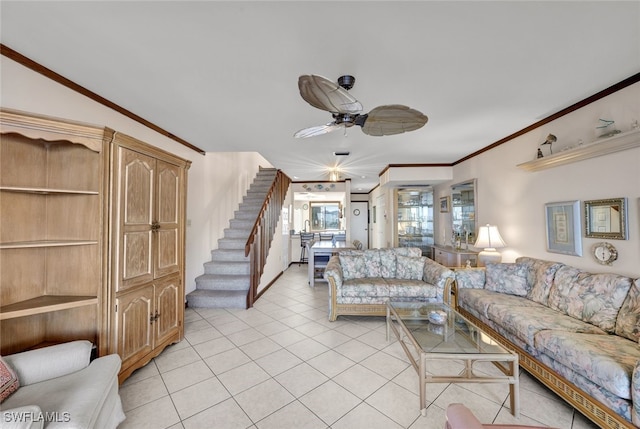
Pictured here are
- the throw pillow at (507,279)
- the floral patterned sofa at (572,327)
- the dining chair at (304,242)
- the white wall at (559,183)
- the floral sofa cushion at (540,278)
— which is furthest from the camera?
the dining chair at (304,242)

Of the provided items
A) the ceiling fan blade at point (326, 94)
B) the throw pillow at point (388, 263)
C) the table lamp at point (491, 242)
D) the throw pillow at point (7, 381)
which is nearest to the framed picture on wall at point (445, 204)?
the table lamp at point (491, 242)

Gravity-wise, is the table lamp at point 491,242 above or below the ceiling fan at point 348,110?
below

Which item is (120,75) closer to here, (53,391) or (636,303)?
(53,391)

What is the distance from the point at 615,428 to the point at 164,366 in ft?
10.7

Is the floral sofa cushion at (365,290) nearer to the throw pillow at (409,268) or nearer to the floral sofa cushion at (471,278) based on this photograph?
the throw pillow at (409,268)

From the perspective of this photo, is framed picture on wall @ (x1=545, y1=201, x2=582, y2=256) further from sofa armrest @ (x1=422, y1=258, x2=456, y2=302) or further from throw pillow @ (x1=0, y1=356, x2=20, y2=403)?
throw pillow @ (x1=0, y1=356, x2=20, y2=403)

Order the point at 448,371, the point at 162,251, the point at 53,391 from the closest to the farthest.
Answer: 1. the point at 53,391
2. the point at 448,371
3. the point at 162,251

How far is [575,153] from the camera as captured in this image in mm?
2508

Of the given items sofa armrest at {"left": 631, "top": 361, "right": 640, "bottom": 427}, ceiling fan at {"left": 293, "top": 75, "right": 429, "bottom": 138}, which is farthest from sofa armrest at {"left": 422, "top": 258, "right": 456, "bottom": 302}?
ceiling fan at {"left": 293, "top": 75, "right": 429, "bottom": 138}

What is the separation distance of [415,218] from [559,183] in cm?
319

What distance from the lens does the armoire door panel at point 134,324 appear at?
1944mm

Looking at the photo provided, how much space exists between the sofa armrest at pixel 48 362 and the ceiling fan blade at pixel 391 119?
2.44 m

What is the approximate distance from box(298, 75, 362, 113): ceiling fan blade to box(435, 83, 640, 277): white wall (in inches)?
98.8

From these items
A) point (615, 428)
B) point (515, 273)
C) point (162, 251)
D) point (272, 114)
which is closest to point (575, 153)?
point (515, 273)
